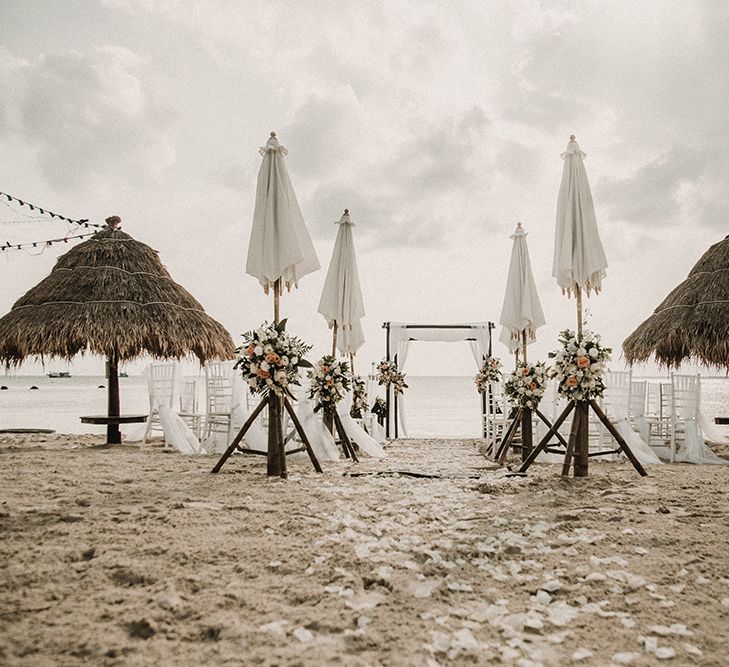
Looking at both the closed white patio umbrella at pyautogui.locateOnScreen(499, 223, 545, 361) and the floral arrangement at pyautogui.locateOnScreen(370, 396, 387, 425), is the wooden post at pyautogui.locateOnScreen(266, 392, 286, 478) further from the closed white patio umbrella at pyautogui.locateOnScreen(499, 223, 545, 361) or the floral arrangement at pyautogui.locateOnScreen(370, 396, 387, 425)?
the floral arrangement at pyautogui.locateOnScreen(370, 396, 387, 425)

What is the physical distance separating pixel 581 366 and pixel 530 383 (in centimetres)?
160

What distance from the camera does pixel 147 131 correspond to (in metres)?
9.07

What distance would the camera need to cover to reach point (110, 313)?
922 centimetres

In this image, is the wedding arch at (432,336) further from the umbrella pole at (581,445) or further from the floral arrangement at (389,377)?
the umbrella pole at (581,445)

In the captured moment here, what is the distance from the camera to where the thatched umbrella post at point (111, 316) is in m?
9.01

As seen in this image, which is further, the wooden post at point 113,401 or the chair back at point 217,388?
the wooden post at point 113,401

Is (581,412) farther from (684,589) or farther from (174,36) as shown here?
(174,36)

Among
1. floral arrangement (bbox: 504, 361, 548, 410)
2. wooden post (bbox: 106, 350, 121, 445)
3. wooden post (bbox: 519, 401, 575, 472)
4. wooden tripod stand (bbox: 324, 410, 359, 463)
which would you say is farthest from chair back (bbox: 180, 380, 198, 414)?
wooden post (bbox: 519, 401, 575, 472)

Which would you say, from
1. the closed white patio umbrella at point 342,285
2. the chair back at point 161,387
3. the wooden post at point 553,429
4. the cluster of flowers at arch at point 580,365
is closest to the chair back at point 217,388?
the chair back at point 161,387

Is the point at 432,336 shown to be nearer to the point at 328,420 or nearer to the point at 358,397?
the point at 358,397

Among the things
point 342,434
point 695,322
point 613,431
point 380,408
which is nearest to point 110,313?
point 342,434

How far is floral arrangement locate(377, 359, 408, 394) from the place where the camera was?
13.3m

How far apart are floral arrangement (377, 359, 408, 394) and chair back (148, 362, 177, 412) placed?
5.62 meters

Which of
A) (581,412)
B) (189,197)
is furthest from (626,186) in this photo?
(189,197)
